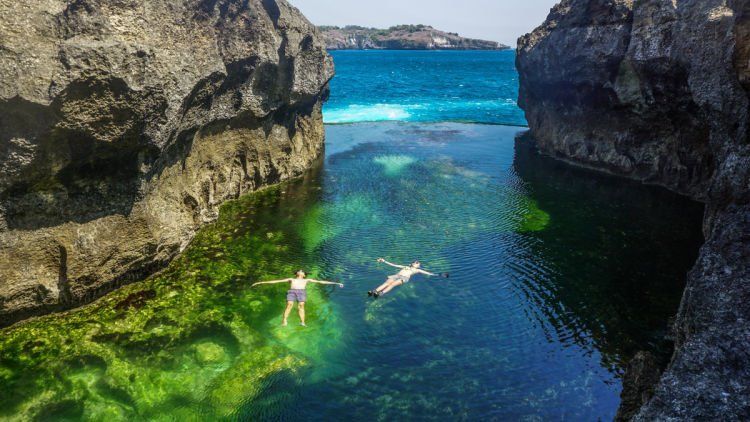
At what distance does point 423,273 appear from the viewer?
66.7 ft

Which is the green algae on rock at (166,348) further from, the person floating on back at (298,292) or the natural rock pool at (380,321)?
the person floating on back at (298,292)

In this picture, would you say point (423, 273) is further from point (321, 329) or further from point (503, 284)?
point (321, 329)

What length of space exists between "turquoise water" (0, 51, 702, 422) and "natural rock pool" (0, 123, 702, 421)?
6 cm

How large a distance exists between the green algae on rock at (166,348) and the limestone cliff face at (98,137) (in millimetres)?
1307

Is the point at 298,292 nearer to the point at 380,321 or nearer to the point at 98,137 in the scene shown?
the point at 380,321

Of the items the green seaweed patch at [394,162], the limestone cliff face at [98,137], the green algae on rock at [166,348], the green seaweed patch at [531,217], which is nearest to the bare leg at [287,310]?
the green algae on rock at [166,348]

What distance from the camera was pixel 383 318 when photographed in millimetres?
17281

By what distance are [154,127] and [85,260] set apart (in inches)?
203

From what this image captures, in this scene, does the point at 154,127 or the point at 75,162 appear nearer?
the point at 75,162

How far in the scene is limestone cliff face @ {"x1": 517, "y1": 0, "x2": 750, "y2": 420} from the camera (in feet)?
30.2

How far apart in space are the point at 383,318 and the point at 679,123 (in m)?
23.2

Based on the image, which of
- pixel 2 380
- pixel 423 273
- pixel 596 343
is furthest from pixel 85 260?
pixel 596 343

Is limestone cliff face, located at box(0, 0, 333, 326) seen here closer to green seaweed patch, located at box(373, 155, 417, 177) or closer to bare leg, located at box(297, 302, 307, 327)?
bare leg, located at box(297, 302, 307, 327)

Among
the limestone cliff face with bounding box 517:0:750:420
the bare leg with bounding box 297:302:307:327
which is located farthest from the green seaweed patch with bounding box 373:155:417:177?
the bare leg with bounding box 297:302:307:327
